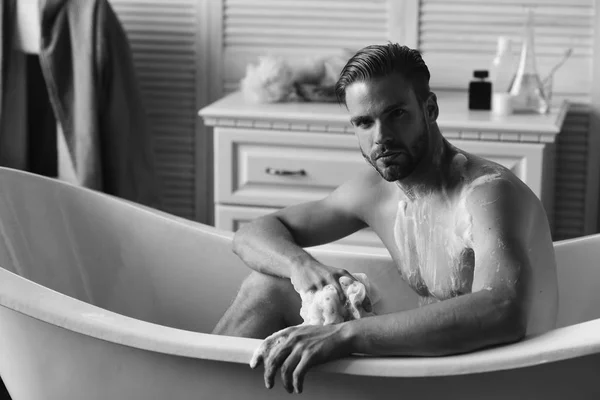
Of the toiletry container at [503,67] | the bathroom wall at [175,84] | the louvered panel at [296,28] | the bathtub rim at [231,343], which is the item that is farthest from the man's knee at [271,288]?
the bathroom wall at [175,84]

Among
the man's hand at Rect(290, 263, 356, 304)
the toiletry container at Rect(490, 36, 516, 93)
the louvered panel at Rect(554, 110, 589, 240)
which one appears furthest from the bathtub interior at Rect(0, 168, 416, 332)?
the louvered panel at Rect(554, 110, 589, 240)

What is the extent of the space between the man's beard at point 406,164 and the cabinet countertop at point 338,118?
1.05 m

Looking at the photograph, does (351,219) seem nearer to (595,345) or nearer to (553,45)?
(595,345)

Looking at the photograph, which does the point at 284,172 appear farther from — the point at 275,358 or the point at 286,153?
the point at 275,358

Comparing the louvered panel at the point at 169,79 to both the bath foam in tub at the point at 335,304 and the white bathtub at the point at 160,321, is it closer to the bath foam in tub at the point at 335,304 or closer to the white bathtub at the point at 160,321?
the white bathtub at the point at 160,321

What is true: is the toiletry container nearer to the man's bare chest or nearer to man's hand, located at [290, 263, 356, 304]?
the man's bare chest

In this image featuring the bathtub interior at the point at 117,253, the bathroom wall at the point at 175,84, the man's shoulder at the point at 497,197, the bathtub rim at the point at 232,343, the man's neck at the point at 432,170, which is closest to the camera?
the bathtub rim at the point at 232,343

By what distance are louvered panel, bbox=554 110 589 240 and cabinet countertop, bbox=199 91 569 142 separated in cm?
14

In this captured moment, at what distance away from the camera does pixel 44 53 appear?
303cm

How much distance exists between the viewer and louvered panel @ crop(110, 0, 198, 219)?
3357 millimetres

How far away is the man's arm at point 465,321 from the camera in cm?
148

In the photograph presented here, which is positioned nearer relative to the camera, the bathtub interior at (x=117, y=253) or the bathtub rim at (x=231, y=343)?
the bathtub rim at (x=231, y=343)

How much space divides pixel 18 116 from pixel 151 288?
3.67ft

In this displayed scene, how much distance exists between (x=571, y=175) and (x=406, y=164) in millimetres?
1635
